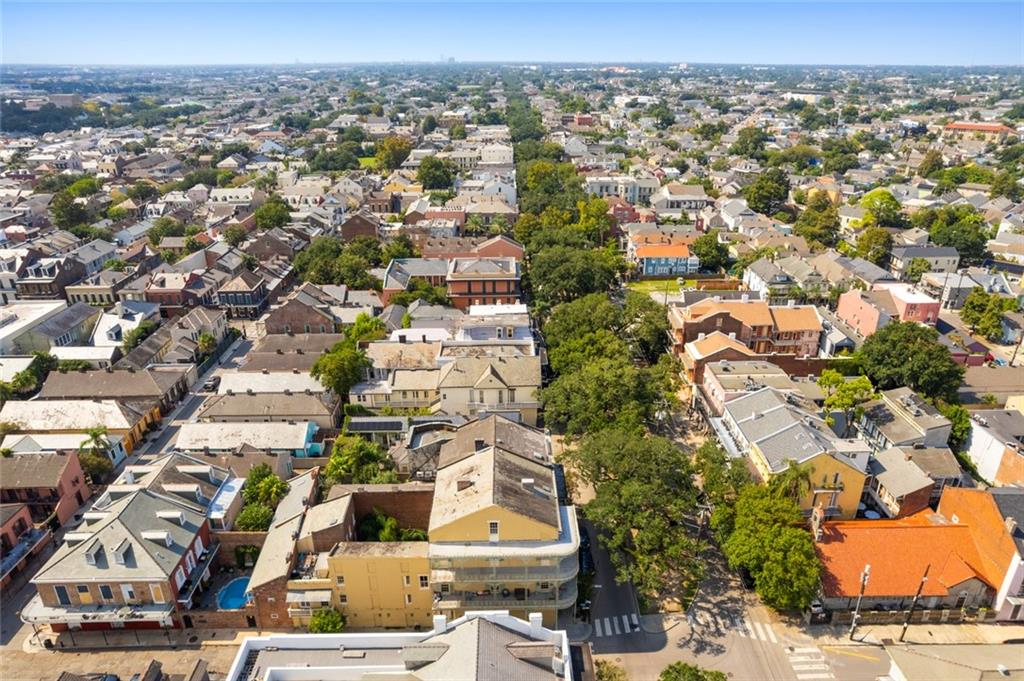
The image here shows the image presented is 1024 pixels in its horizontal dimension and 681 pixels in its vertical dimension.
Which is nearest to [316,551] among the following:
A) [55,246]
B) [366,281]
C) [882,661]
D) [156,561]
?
[156,561]

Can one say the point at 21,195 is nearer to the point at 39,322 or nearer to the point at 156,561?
the point at 39,322

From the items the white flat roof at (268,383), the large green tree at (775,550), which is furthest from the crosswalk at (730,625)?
the white flat roof at (268,383)

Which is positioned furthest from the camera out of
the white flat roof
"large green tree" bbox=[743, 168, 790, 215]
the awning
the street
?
"large green tree" bbox=[743, 168, 790, 215]

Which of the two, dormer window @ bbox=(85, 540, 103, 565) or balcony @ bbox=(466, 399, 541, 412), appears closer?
dormer window @ bbox=(85, 540, 103, 565)

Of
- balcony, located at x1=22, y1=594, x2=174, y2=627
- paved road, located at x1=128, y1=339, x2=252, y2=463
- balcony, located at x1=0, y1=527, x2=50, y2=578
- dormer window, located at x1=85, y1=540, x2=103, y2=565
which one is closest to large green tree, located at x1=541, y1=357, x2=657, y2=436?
balcony, located at x1=22, y1=594, x2=174, y2=627

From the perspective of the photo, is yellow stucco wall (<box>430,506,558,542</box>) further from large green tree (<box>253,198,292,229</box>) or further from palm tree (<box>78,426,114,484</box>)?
large green tree (<box>253,198,292,229</box>)

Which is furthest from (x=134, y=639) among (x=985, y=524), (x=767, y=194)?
(x=767, y=194)

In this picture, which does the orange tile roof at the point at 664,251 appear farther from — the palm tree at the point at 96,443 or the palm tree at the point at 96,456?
the palm tree at the point at 96,456
